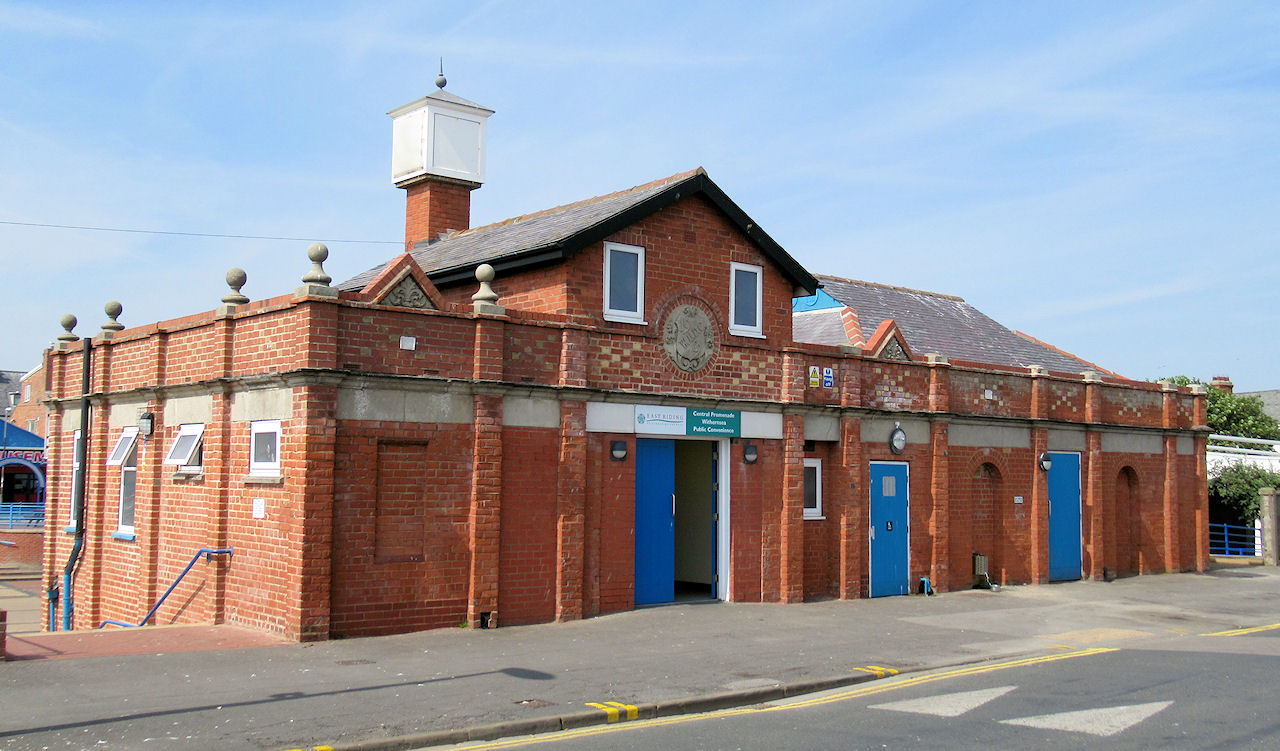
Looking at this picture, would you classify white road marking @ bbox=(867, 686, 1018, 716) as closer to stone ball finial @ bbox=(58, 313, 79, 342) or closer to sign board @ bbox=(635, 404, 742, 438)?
sign board @ bbox=(635, 404, 742, 438)

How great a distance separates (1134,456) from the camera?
24.4m

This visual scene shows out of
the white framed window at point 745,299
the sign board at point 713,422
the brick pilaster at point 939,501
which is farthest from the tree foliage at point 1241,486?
the sign board at point 713,422

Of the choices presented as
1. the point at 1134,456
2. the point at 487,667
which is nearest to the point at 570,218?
the point at 487,667

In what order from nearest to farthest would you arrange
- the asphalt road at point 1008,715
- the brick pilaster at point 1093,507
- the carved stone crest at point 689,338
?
the asphalt road at point 1008,715 → the carved stone crest at point 689,338 → the brick pilaster at point 1093,507

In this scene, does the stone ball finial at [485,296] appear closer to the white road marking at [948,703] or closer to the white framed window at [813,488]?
the white framed window at [813,488]

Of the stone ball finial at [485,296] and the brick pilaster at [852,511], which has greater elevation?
the stone ball finial at [485,296]

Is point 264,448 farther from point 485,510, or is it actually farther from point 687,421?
point 687,421

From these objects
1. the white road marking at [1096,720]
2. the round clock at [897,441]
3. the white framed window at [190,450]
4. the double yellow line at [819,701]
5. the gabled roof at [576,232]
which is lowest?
the double yellow line at [819,701]

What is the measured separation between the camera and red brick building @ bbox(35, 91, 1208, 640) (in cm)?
1354

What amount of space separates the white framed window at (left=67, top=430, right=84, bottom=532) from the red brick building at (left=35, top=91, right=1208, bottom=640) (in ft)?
0.67

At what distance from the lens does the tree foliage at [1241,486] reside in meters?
31.9

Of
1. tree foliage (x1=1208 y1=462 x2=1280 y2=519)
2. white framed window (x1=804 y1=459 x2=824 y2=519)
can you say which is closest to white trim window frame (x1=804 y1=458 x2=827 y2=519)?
white framed window (x1=804 y1=459 x2=824 y2=519)

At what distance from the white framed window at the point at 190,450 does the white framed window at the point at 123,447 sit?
6.72 ft

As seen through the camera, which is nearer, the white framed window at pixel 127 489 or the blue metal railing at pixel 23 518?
the white framed window at pixel 127 489
